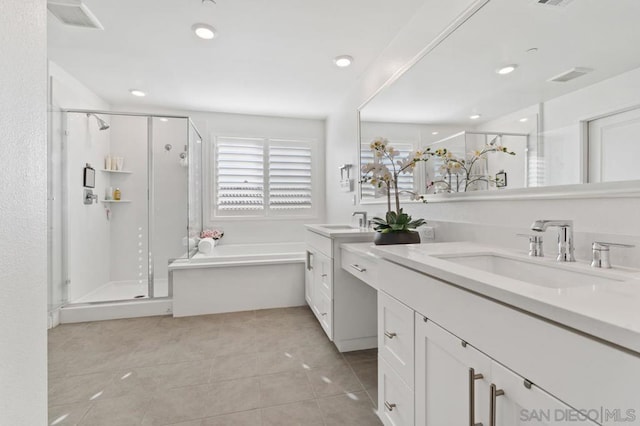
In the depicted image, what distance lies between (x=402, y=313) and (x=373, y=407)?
803 mm

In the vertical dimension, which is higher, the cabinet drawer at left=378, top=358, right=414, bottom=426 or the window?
the window

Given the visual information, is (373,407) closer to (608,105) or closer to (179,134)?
(608,105)

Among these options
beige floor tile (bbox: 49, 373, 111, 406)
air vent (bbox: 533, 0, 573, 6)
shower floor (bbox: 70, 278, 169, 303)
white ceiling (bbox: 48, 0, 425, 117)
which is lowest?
beige floor tile (bbox: 49, 373, 111, 406)

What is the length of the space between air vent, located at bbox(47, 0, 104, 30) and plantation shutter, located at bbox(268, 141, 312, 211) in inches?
93.4

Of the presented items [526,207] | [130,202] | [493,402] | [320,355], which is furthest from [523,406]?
[130,202]

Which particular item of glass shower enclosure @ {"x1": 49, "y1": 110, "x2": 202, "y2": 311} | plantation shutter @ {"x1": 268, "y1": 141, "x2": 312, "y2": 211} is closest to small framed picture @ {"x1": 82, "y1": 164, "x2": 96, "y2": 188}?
glass shower enclosure @ {"x1": 49, "y1": 110, "x2": 202, "y2": 311}

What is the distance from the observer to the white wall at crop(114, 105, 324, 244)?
4043 mm

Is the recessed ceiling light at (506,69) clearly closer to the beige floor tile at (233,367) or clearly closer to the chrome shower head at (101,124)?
the beige floor tile at (233,367)

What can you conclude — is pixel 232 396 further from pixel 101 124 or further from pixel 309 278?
pixel 101 124

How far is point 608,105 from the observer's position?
1012 mm

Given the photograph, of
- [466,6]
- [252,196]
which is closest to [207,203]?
[252,196]

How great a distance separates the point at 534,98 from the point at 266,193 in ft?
11.2

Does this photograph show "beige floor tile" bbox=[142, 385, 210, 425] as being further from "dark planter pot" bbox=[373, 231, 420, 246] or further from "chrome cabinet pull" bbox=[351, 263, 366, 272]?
"dark planter pot" bbox=[373, 231, 420, 246]

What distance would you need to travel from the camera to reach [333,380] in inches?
74.1
